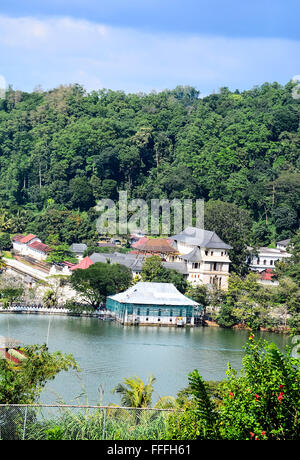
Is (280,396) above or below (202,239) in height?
above

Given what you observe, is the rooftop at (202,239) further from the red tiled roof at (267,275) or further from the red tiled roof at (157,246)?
the red tiled roof at (267,275)

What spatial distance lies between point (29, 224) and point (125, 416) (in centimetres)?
3256

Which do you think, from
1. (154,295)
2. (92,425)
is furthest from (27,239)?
(92,425)

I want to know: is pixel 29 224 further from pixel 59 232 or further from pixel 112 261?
pixel 112 261

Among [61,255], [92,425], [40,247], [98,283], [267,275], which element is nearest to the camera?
[92,425]

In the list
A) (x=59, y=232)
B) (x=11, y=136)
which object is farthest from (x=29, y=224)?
(x=11, y=136)

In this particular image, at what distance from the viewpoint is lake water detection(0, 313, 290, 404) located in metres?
16.0

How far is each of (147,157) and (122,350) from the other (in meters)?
31.8

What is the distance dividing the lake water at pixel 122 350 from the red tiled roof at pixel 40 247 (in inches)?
418

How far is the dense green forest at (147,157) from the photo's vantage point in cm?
4184

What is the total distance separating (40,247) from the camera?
36719 mm

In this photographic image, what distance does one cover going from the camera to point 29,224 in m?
41.0

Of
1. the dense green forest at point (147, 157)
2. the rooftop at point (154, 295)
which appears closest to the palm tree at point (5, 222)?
the dense green forest at point (147, 157)

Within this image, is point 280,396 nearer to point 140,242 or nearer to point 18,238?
point 140,242
